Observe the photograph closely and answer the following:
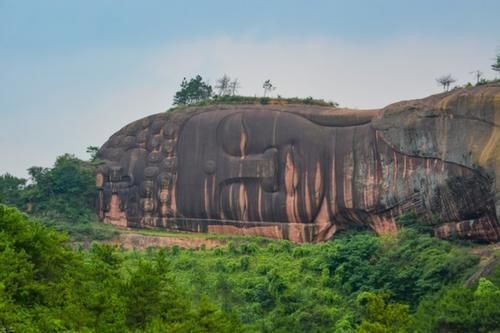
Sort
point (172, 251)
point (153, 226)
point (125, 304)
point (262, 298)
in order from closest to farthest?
point (125, 304) → point (262, 298) → point (172, 251) → point (153, 226)

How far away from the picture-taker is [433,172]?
92.1 feet

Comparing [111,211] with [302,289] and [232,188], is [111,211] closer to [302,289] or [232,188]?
[232,188]

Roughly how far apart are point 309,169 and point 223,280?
6869 millimetres

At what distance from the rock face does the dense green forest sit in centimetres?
84

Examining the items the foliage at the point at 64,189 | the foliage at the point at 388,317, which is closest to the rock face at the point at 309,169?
the foliage at the point at 64,189

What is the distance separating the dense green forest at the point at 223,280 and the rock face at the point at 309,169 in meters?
0.84

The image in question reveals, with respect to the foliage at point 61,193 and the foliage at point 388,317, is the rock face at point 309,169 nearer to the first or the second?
the foliage at point 61,193

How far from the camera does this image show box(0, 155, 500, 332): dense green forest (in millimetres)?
15898

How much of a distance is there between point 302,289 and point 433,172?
546 cm

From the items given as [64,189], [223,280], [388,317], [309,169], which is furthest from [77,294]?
[64,189]

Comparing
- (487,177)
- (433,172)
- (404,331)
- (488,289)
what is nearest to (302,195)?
(433,172)

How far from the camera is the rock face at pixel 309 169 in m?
27.3

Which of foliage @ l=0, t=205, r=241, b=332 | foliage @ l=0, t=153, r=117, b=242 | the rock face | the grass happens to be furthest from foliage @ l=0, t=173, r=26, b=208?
foliage @ l=0, t=205, r=241, b=332

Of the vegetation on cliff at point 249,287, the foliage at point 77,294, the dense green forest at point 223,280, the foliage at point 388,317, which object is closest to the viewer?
the foliage at point 77,294
